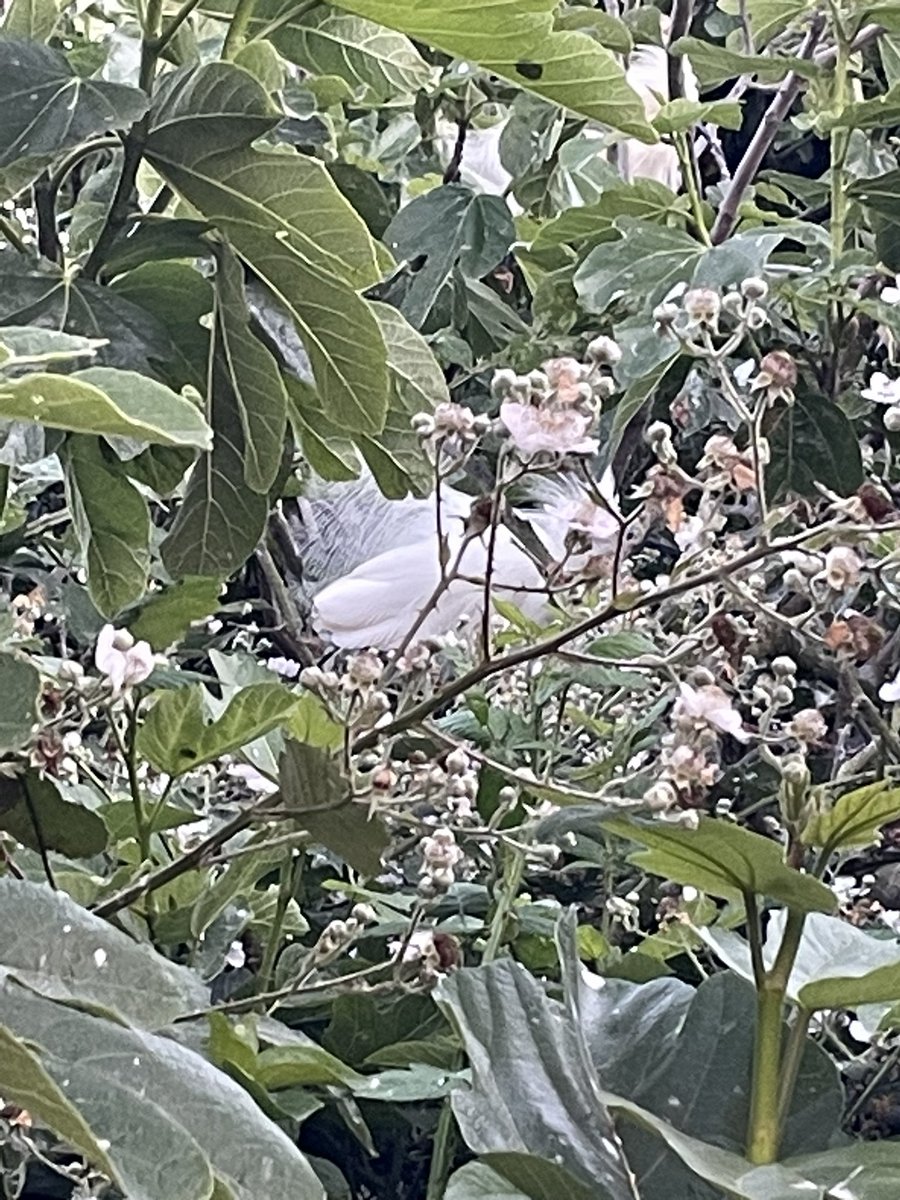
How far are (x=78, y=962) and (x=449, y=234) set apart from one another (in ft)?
2.28

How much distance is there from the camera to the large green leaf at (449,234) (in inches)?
37.5

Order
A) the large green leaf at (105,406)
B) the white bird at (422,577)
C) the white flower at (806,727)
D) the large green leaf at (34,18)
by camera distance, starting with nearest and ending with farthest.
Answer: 1. the large green leaf at (105,406)
2. the white flower at (806,727)
3. the large green leaf at (34,18)
4. the white bird at (422,577)

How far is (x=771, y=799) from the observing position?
0.74m

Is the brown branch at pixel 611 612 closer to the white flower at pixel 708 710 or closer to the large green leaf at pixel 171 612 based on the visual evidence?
the white flower at pixel 708 710

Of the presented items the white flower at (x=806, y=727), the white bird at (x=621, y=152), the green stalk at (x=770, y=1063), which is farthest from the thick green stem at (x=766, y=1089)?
the white bird at (x=621, y=152)

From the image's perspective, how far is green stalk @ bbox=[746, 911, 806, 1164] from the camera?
0.42 meters

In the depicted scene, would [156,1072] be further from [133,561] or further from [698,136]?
[698,136]

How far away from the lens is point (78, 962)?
337 mm

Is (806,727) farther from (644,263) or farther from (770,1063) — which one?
(644,263)

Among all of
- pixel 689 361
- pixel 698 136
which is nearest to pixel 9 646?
pixel 689 361

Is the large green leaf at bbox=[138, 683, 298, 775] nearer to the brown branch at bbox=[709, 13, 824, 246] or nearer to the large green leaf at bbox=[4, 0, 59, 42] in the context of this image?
the large green leaf at bbox=[4, 0, 59, 42]

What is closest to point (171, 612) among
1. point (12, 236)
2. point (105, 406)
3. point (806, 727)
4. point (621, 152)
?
point (12, 236)

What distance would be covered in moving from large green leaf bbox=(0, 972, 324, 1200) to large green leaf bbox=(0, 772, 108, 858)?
0.20 m

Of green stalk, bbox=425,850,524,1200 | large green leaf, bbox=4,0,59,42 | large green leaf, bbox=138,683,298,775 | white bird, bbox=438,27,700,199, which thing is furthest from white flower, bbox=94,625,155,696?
white bird, bbox=438,27,700,199
